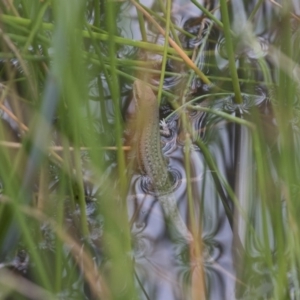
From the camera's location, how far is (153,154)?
51.7 inches

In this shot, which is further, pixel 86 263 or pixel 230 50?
pixel 230 50

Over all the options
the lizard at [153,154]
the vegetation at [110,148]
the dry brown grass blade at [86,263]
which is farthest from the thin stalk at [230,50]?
the dry brown grass blade at [86,263]

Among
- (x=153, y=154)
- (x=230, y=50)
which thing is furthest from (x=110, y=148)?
(x=230, y=50)

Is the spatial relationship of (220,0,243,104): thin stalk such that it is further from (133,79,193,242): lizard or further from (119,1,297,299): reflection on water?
(133,79,193,242): lizard

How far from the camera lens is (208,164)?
49.4 inches

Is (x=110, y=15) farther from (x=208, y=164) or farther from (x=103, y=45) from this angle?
(x=103, y=45)

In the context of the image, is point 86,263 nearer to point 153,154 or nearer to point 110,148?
point 110,148

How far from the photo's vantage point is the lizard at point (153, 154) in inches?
46.5

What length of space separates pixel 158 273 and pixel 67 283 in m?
0.19

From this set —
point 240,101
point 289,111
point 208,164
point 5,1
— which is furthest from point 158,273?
point 5,1

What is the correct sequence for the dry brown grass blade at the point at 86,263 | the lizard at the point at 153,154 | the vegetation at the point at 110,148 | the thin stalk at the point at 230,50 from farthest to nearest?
the lizard at the point at 153,154
the thin stalk at the point at 230,50
the dry brown grass blade at the point at 86,263
the vegetation at the point at 110,148

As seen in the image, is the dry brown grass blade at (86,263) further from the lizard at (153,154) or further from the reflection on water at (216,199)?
the lizard at (153,154)

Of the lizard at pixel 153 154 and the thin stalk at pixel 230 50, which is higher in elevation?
the thin stalk at pixel 230 50

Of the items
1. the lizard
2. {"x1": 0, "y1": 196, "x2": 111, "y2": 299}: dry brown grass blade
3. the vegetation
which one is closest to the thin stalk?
the vegetation
